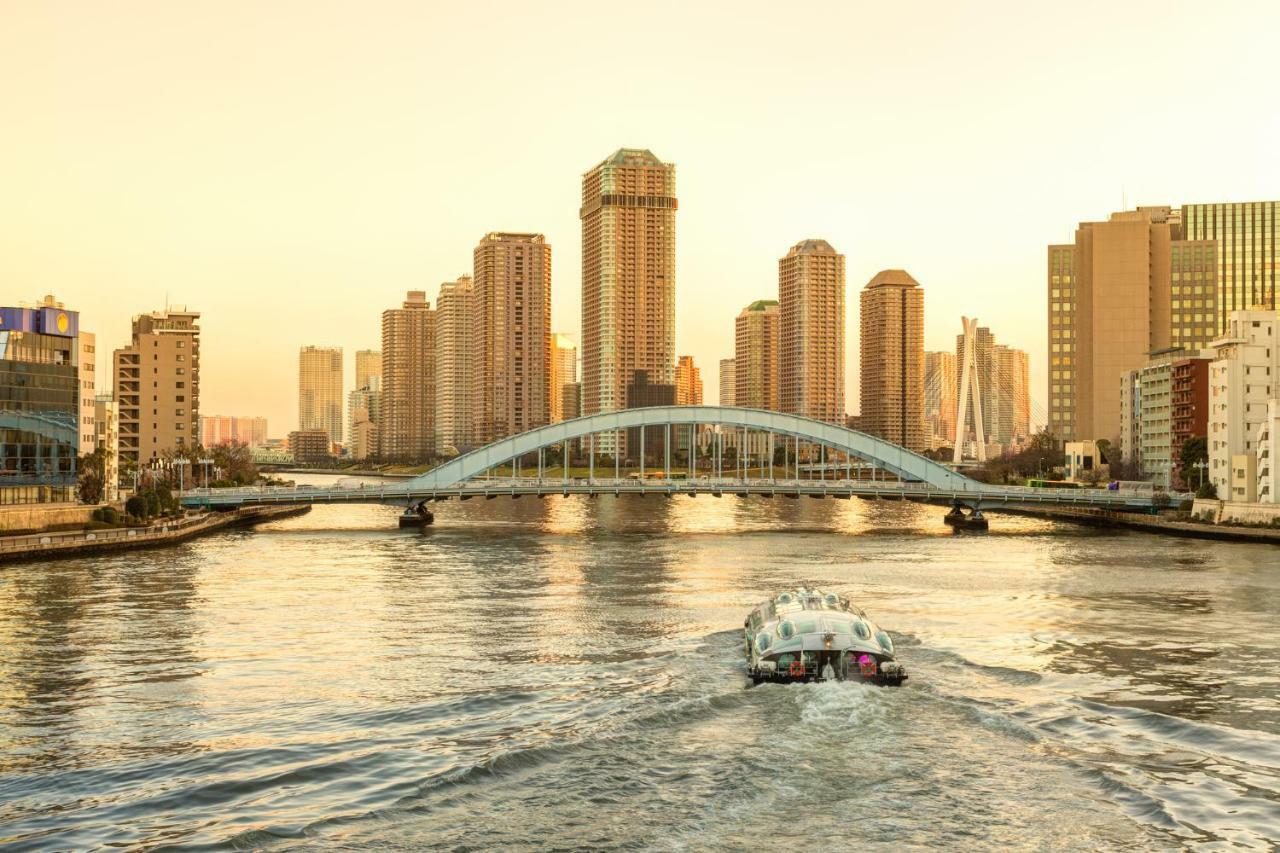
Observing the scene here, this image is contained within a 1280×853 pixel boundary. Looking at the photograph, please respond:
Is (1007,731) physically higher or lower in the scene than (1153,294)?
lower

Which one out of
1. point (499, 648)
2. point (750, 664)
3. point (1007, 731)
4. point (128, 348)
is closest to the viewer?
point (1007, 731)

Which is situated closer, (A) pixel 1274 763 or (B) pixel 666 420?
(A) pixel 1274 763

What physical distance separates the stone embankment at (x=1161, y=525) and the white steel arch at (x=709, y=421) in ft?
34.4

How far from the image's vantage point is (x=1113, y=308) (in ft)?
562

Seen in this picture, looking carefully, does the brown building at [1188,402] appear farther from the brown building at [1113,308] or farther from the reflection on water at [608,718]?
the reflection on water at [608,718]

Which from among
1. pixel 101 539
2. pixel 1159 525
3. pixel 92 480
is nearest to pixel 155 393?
pixel 92 480

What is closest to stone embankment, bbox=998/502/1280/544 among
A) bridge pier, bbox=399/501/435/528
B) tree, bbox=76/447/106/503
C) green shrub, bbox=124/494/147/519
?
bridge pier, bbox=399/501/435/528

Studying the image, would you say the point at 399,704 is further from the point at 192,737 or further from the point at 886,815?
the point at 886,815

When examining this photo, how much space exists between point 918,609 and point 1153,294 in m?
152

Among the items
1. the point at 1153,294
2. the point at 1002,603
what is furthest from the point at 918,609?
the point at 1153,294

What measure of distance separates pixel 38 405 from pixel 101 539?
730 inches

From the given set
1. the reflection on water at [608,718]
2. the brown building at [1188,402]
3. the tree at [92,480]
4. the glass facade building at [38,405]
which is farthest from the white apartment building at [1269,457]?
the glass facade building at [38,405]

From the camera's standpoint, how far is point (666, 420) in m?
111

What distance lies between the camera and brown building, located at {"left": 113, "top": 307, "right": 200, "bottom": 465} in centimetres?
14112
